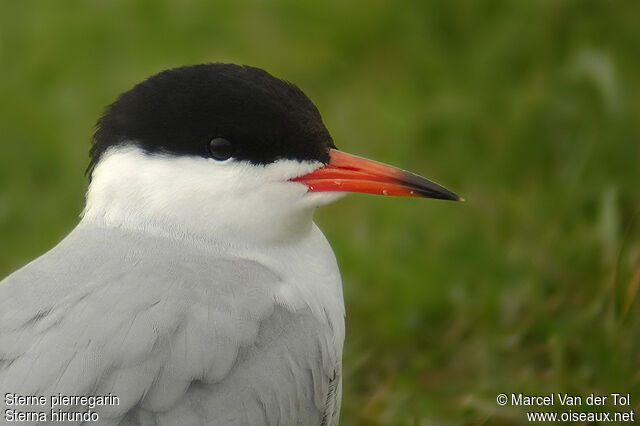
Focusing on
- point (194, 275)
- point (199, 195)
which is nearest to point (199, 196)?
point (199, 195)

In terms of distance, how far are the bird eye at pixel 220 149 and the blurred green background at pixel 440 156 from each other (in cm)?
125

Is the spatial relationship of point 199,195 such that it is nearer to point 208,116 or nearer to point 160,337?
point 208,116

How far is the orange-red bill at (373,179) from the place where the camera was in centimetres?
319

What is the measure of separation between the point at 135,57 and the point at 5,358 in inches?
167

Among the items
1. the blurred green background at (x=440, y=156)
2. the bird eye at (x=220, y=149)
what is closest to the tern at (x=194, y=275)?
the bird eye at (x=220, y=149)

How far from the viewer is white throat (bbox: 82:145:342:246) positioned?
2.99 meters

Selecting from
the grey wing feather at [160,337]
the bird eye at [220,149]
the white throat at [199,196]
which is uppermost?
the bird eye at [220,149]

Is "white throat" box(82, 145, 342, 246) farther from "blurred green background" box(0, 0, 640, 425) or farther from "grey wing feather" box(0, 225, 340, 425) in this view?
"blurred green background" box(0, 0, 640, 425)

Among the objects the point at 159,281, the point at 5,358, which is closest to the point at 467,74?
the point at 159,281

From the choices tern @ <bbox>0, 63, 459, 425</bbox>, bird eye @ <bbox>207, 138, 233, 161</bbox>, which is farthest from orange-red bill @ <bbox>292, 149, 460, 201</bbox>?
bird eye @ <bbox>207, 138, 233, 161</bbox>

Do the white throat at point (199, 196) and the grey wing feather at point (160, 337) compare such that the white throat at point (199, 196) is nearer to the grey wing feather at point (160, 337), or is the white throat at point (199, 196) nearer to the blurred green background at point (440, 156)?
the grey wing feather at point (160, 337)

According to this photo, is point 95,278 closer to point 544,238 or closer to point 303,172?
point 303,172

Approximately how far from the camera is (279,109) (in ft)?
10.1

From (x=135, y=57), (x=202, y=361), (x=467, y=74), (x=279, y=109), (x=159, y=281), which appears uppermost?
(x=135, y=57)
